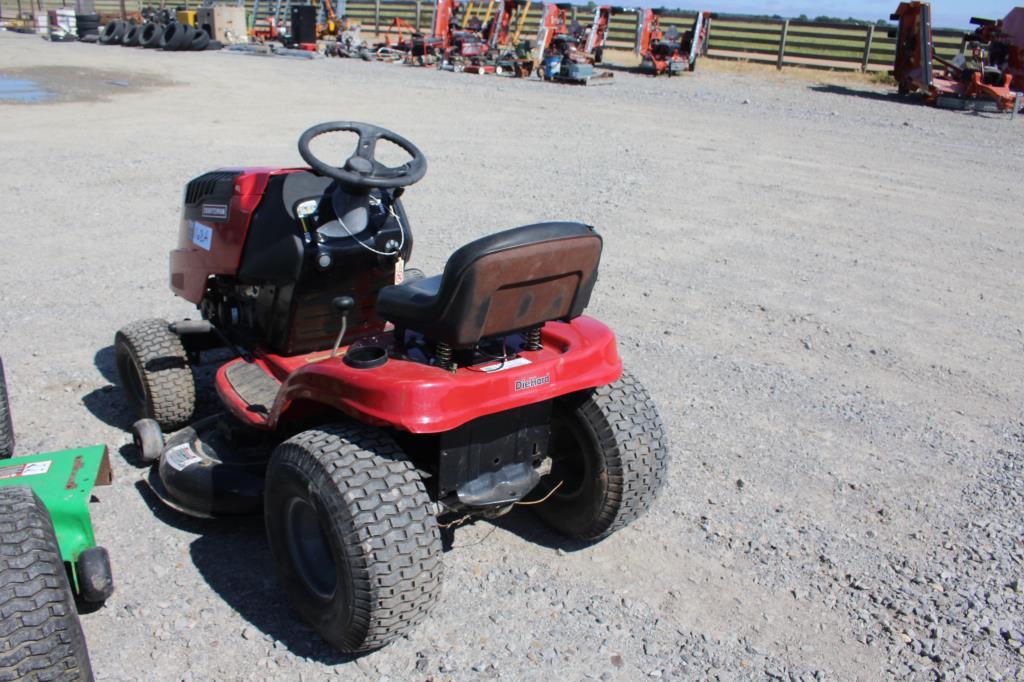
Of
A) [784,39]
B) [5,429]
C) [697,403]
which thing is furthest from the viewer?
[784,39]

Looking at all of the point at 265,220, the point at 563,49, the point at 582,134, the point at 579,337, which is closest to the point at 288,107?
the point at 582,134

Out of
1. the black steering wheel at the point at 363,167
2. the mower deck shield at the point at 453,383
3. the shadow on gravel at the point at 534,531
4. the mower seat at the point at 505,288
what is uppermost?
the black steering wheel at the point at 363,167

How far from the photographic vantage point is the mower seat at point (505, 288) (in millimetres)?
2564

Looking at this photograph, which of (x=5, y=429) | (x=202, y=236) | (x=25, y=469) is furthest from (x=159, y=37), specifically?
(x=25, y=469)

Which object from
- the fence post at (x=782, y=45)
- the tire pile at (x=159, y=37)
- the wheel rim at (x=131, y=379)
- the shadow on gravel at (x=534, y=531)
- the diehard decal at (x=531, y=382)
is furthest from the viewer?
the fence post at (x=782, y=45)

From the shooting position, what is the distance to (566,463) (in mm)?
3465

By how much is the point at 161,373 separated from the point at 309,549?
1432 mm

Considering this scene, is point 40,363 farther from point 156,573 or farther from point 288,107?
point 288,107

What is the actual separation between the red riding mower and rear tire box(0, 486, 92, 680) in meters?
0.71

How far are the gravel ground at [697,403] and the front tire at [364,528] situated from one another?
0.74 feet

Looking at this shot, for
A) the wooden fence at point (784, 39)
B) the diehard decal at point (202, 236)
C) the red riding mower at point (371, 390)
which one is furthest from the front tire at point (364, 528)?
the wooden fence at point (784, 39)

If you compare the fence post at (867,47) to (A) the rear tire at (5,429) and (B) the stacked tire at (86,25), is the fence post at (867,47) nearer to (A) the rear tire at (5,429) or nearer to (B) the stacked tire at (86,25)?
(B) the stacked tire at (86,25)

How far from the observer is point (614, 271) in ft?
22.2

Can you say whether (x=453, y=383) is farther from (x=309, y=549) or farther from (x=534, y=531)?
(x=534, y=531)
